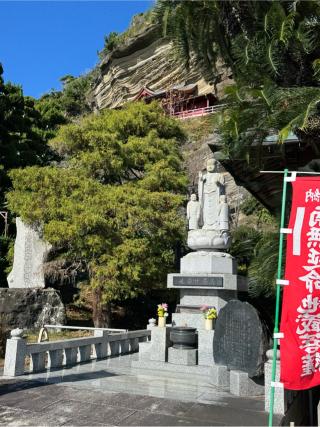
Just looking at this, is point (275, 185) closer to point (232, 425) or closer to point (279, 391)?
point (279, 391)

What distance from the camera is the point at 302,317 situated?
412 cm

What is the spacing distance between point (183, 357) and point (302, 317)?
493 centimetres

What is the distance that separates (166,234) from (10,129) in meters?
12.5

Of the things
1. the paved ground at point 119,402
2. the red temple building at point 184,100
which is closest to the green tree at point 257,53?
the paved ground at point 119,402

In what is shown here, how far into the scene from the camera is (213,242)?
31.8 ft

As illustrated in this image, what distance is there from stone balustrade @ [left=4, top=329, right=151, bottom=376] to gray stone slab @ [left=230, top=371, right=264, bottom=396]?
3.74m

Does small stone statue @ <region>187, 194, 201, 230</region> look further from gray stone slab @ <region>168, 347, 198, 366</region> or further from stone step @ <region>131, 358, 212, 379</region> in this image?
stone step @ <region>131, 358, 212, 379</region>

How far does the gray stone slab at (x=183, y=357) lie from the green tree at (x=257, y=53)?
14.3 ft

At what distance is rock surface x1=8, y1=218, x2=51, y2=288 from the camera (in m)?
17.2

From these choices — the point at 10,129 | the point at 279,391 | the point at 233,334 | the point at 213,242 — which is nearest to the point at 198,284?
the point at 213,242

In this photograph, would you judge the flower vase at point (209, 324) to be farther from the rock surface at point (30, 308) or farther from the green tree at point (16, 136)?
the green tree at point (16, 136)

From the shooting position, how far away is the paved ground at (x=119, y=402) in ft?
15.9

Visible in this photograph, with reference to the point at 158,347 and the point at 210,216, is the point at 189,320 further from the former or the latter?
the point at 210,216

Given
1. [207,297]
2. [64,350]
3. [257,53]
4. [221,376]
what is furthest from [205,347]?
[257,53]
